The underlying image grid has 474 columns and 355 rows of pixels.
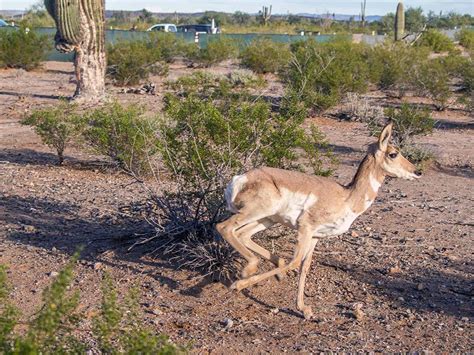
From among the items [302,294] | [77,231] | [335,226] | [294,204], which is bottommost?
[77,231]

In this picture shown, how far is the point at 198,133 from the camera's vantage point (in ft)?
28.8

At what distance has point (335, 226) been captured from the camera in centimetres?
717

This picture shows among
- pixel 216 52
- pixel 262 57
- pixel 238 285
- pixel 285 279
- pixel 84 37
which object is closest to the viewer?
pixel 238 285

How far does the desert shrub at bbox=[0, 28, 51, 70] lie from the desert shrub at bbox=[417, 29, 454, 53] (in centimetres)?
2002

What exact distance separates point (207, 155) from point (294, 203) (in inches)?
67.8

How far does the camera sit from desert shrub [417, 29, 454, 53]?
140 ft

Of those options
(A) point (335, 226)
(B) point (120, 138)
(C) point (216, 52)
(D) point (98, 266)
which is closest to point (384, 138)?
(A) point (335, 226)

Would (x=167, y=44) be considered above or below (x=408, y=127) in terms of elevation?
below

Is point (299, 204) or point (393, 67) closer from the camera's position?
point (299, 204)

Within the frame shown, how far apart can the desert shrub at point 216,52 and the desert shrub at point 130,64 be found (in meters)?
6.25

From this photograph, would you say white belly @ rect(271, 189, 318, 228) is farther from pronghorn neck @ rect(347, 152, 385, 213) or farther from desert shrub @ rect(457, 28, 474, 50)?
desert shrub @ rect(457, 28, 474, 50)

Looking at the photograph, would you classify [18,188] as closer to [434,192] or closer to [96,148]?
[96,148]

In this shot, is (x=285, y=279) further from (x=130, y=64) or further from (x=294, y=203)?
(x=130, y=64)

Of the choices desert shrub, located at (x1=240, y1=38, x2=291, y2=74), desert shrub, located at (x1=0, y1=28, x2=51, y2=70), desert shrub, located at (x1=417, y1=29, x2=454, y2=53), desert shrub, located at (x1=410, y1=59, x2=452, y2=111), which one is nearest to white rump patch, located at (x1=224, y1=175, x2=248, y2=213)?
desert shrub, located at (x1=410, y1=59, x2=452, y2=111)
